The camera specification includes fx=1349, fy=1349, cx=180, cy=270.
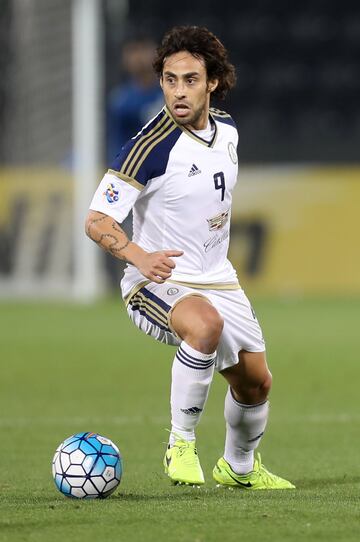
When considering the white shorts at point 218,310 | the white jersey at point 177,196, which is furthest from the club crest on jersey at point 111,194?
the white shorts at point 218,310

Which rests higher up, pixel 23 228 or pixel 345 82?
pixel 345 82

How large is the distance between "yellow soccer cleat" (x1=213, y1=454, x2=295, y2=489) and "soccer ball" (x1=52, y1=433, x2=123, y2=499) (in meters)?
0.65

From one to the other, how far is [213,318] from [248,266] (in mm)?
12522

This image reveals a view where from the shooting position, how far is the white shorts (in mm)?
5489

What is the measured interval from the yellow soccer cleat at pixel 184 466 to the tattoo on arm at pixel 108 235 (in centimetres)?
79

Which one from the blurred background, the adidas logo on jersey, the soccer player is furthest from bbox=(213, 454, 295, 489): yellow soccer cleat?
the blurred background

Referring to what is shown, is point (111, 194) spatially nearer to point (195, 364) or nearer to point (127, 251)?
point (127, 251)

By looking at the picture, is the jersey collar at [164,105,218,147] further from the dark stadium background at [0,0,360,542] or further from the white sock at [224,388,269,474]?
the dark stadium background at [0,0,360,542]

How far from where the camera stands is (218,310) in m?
5.49

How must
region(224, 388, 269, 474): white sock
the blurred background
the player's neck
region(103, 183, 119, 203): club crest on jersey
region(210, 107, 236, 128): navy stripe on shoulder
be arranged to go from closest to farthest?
1. region(103, 183, 119, 203): club crest on jersey
2. the player's neck
3. region(224, 388, 269, 474): white sock
4. region(210, 107, 236, 128): navy stripe on shoulder
5. the blurred background

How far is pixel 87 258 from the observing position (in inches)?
633

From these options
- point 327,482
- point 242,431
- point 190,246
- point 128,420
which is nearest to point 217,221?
point 190,246

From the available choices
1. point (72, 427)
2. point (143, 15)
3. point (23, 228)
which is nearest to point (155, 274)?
point (72, 427)

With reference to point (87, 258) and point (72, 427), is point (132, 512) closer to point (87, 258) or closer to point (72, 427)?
point (72, 427)
